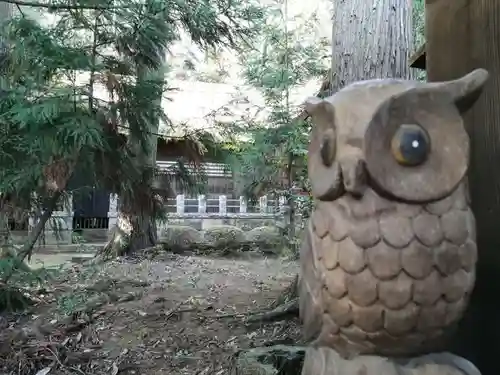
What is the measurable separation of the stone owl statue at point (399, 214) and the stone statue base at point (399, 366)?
0.5 inches

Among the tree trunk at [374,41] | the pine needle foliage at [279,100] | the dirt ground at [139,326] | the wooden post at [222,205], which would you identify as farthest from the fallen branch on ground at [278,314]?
the wooden post at [222,205]

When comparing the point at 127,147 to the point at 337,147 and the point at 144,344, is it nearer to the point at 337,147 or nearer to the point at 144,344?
the point at 144,344

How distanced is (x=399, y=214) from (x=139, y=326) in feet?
9.82

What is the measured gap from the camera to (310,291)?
2.98 ft

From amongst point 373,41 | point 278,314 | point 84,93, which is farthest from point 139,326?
point 373,41

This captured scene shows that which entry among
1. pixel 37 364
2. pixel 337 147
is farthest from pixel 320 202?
pixel 37 364

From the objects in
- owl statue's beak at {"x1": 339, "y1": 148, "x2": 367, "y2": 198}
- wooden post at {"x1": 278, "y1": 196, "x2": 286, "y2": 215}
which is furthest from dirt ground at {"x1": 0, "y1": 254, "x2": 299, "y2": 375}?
wooden post at {"x1": 278, "y1": 196, "x2": 286, "y2": 215}

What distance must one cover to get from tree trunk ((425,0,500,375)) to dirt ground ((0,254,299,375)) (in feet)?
6.16

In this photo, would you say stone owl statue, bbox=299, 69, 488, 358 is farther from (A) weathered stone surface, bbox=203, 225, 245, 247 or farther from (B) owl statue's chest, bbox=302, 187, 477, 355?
(A) weathered stone surface, bbox=203, 225, 245, 247

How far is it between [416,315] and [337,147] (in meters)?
0.29

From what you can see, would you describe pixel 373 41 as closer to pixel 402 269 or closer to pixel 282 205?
pixel 402 269

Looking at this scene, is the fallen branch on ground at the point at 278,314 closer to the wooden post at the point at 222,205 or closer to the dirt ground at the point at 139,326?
the dirt ground at the point at 139,326

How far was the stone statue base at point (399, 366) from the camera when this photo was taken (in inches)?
31.9

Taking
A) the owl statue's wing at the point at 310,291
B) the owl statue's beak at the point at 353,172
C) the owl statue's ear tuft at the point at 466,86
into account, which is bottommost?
the owl statue's wing at the point at 310,291
